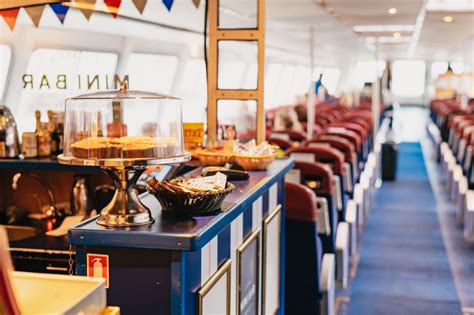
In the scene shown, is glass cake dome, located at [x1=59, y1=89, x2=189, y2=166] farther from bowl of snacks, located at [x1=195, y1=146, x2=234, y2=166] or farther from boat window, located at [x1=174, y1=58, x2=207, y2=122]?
boat window, located at [x1=174, y1=58, x2=207, y2=122]

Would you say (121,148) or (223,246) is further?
(223,246)

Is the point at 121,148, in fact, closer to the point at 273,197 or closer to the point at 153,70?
the point at 273,197

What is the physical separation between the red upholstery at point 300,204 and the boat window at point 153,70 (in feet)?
14.7

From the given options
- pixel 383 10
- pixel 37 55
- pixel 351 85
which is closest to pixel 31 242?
pixel 37 55

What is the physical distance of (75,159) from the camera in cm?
236

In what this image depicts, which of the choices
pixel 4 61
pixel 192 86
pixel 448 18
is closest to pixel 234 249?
pixel 4 61

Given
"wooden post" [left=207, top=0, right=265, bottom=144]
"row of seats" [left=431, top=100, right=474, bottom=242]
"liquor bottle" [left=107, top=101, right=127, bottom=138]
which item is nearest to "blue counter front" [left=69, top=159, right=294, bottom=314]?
"liquor bottle" [left=107, top=101, right=127, bottom=138]

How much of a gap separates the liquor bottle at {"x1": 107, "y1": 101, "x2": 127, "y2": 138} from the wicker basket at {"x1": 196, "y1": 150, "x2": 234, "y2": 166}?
462 millimetres

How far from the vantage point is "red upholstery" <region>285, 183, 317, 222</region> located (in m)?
4.29

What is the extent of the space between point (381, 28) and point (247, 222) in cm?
726

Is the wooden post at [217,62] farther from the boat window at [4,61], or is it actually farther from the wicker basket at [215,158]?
the boat window at [4,61]

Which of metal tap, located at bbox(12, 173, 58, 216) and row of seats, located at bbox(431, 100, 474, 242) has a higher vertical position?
metal tap, located at bbox(12, 173, 58, 216)

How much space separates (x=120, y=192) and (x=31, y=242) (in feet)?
4.03

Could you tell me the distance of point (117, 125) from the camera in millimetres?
3295
